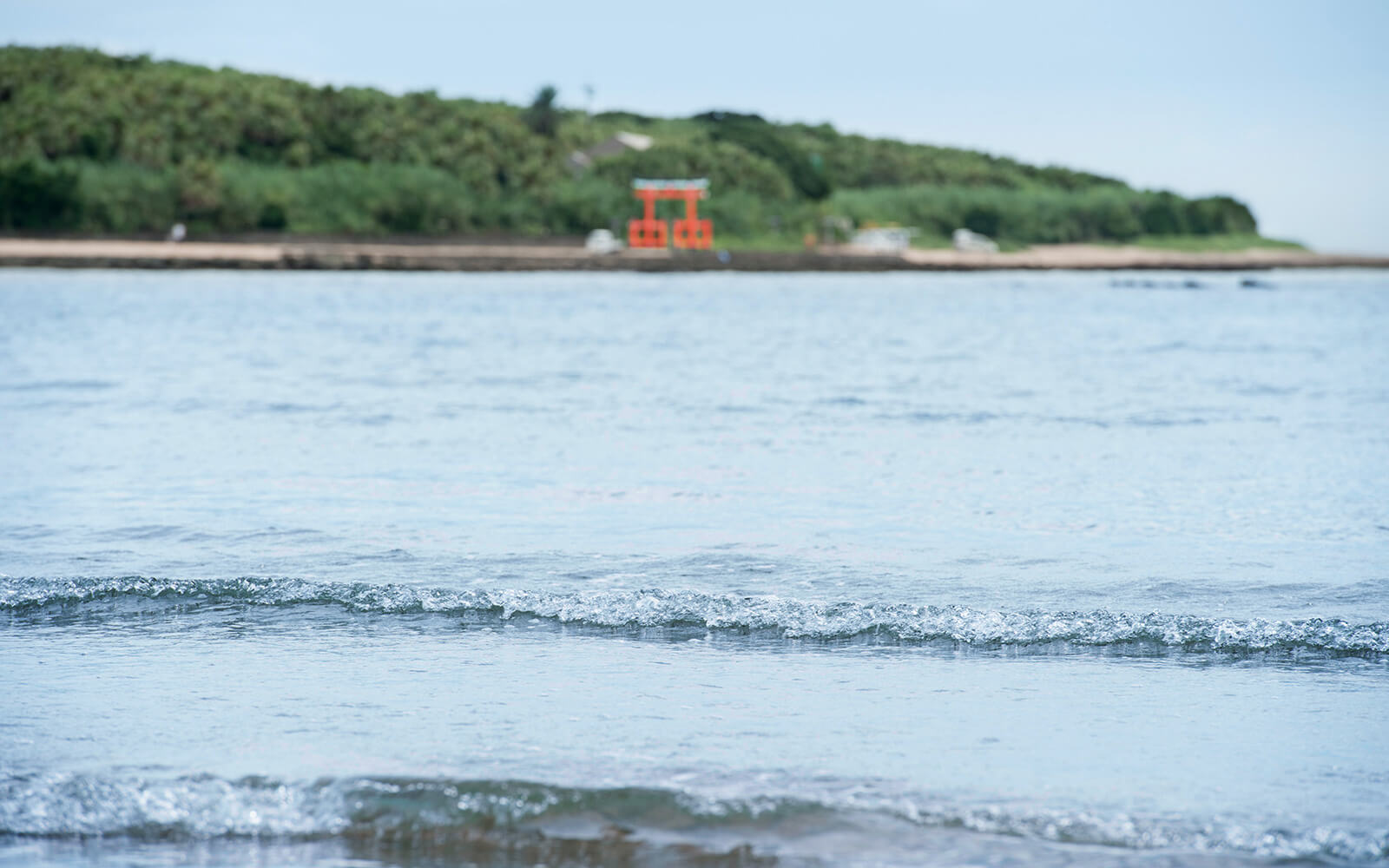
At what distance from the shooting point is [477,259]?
258ft

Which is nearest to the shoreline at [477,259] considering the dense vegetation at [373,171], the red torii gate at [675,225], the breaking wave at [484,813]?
the red torii gate at [675,225]

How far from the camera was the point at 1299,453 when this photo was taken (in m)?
12.9

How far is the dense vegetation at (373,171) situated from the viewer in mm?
77938

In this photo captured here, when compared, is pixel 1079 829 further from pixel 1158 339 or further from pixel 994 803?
pixel 1158 339

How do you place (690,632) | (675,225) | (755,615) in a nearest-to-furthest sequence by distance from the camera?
(690,632) < (755,615) < (675,225)

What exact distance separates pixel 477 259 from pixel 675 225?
14.5 m

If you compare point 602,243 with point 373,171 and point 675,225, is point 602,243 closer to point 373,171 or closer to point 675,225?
point 675,225

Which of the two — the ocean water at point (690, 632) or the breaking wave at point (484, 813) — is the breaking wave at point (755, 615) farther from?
the breaking wave at point (484, 813)

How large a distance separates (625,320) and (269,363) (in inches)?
616

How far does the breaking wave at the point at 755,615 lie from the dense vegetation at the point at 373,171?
241 feet

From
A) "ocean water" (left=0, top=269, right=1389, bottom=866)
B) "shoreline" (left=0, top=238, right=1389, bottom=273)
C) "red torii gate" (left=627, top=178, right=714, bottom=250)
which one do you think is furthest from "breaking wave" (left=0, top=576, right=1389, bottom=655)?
"red torii gate" (left=627, top=178, right=714, bottom=250)

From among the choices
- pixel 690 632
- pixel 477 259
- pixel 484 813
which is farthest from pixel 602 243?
pixel 484 813

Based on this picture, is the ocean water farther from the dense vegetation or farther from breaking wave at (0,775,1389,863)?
the dense vegetation

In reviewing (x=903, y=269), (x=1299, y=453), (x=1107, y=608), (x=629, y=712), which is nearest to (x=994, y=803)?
(x=629, y=712)
